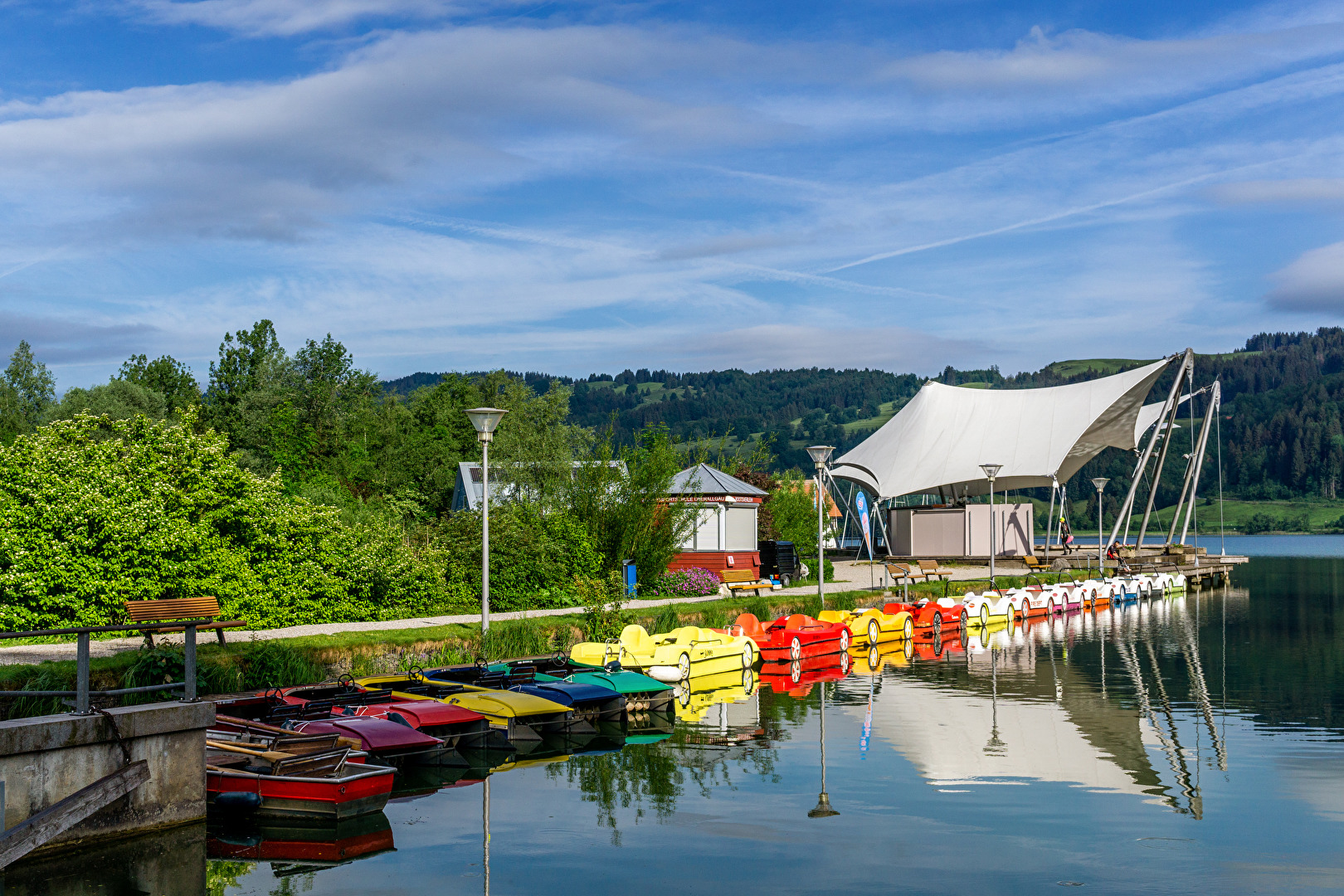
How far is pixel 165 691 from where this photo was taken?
1463 centimetres

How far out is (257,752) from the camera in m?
12.0

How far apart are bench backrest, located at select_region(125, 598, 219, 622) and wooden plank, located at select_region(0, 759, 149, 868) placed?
4922mm

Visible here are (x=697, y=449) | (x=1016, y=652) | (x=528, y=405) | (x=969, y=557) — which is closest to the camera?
(x=1016, y=652)

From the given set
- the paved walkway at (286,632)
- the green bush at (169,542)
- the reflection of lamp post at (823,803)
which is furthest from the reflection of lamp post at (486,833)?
the green bush at (169,542)

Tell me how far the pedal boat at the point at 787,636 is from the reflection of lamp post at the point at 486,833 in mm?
11160

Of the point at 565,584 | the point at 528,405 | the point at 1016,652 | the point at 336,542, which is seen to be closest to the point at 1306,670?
the point at 1016,652

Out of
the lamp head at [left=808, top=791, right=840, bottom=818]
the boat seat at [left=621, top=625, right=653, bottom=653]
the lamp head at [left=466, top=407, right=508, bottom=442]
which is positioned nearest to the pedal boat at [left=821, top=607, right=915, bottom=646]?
the boat seat at [left=621, top=625, right=653, bottom=653]

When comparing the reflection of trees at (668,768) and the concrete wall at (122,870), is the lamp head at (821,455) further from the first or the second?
the concrete wall at (122,870)

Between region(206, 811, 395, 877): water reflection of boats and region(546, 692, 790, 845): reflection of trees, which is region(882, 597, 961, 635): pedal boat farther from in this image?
region(206, 811, 395, 877): water reflection of boats

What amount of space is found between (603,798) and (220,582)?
1190 cm

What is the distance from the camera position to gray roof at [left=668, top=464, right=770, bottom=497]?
37969 millimetres

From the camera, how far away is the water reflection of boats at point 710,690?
18828 mm

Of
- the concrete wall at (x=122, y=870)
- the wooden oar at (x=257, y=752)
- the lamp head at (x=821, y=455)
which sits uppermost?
the lamp head at (x=821, y=455)

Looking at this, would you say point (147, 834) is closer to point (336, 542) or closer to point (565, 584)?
point (336, 542)
